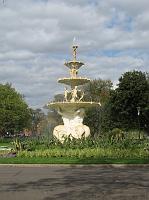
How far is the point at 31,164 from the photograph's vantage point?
2653 cm

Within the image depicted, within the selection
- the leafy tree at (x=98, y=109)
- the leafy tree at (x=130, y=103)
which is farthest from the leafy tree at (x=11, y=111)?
the leafy tree at (x=130, y=103)

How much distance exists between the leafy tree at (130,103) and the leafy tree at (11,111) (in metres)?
22.9

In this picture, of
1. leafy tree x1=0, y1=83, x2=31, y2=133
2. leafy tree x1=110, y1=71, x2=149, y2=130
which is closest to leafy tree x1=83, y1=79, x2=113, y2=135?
leafy tree x1=110, y1=71, x2=149, y2=130

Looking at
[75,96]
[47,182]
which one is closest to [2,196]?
[47,182]

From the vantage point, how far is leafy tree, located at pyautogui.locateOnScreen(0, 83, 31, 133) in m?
91.9

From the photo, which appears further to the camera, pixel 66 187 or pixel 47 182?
pixel 47 182

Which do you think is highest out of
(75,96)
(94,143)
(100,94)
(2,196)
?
(100,94)

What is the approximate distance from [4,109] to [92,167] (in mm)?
68615

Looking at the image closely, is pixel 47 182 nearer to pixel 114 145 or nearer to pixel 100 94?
pixel 114 145

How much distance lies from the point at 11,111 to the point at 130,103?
2579 cm

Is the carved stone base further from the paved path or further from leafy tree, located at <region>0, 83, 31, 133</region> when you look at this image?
leafy tree, located at <region>0, 83, 31, 133</region>

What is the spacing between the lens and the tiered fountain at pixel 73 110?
3966 cm

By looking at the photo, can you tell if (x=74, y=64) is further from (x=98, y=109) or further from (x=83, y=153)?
(x=98, y=109)

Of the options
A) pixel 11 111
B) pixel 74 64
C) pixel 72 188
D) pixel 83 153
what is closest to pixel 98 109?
pixel 11 111
